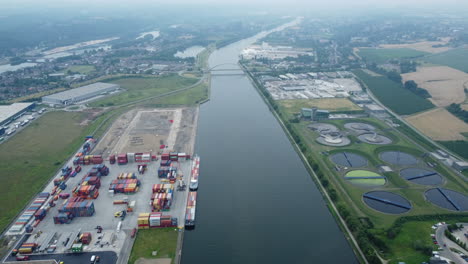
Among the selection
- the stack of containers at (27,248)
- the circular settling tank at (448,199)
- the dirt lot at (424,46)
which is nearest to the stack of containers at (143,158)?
the stack of containers at (27,248)

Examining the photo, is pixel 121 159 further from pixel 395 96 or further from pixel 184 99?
pixel 395 96

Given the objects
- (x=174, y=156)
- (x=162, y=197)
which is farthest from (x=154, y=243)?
(x=174, y=156)

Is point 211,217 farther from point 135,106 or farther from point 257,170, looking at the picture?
point 135,106

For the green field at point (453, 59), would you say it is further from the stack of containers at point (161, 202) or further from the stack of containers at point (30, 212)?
the stack of containers at point (30, 212)

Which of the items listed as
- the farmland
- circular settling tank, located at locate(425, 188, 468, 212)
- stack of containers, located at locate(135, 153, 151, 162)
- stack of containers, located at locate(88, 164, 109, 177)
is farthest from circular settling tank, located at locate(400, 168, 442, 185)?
stack of containers, located at locate(88, 164, 109, 177)

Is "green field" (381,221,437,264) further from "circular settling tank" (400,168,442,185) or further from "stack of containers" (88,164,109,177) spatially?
"stack of containers" (88,164,109,177)
